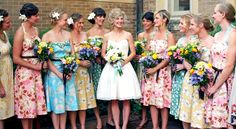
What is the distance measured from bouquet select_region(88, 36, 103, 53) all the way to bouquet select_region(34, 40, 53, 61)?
108 centimetres

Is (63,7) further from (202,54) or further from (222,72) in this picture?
(222,72)

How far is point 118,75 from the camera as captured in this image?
6.74 m

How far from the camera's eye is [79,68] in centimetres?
681

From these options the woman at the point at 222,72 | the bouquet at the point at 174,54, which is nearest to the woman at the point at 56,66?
the bouquet at the point at 174,54

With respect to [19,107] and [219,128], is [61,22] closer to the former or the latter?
[19,107]

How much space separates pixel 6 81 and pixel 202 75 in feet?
9.87

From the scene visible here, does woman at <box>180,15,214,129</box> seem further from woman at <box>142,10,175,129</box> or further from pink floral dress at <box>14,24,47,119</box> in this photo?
pink floral dress at <box>14,24,47,119</box>

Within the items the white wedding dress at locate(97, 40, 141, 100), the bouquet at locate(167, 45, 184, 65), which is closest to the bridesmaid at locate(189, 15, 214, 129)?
the bouquet at locate(167, 45, 184, 65)

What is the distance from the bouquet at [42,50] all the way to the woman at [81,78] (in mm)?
663

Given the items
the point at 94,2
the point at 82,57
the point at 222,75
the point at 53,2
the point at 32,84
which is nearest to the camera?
the point at 222,75

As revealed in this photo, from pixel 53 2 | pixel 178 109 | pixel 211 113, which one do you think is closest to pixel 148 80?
pixel 178 109

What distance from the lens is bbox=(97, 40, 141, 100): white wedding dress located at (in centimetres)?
672

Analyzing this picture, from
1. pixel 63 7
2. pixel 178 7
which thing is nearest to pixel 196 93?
pixel 63 7

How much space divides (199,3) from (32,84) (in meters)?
5.96
